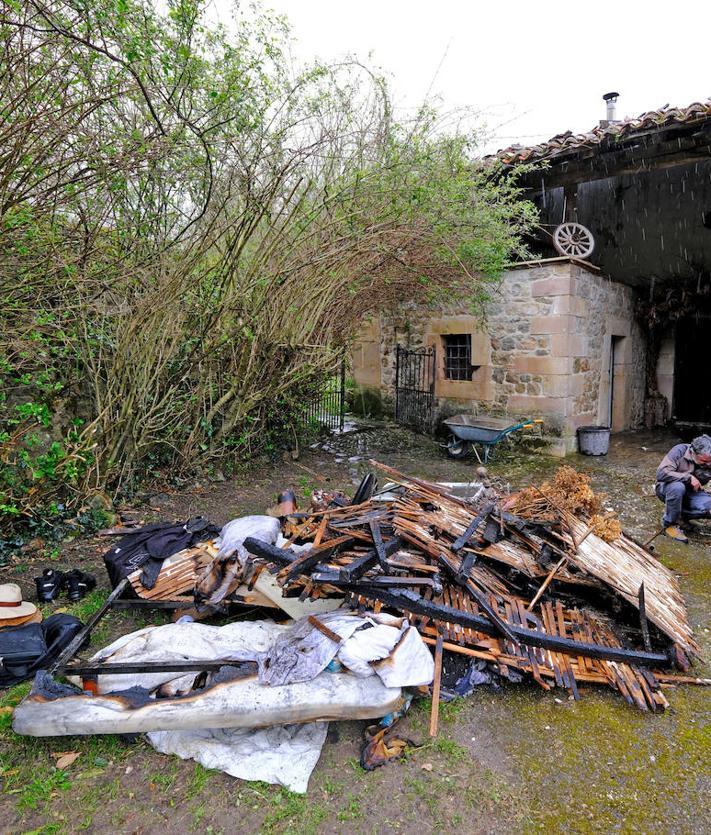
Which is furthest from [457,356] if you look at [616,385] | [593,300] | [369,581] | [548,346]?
[369,581]

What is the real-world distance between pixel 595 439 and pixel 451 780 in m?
7.37

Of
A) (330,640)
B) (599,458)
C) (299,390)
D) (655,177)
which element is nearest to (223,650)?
(330,640)

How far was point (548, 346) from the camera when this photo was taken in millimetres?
8500

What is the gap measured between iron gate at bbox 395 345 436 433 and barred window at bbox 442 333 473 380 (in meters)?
0.31

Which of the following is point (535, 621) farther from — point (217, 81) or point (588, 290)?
point (588, 290)

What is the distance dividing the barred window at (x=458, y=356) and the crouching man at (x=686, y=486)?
482cm

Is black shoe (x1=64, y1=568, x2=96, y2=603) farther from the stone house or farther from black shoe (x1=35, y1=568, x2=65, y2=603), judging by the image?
the stone house

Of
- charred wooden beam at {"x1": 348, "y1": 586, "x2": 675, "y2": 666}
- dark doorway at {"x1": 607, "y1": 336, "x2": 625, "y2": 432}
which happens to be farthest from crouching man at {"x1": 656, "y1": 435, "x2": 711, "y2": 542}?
dark doorway at {"x1": 607, "y1": 336, "x2": 625, "y2": 432}

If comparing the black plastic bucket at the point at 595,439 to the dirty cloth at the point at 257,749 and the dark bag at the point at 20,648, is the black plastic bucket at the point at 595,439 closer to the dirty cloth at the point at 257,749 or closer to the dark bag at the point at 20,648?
the dirty cloth at the point at 257,749

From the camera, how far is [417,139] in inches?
238

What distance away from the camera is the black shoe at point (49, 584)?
3.82m

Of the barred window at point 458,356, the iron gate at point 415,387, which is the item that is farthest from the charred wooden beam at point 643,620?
the iron gate at point 415,387

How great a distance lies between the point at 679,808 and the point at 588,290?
8255 mm

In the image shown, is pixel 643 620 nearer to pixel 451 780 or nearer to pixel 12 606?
pixel 451 780
